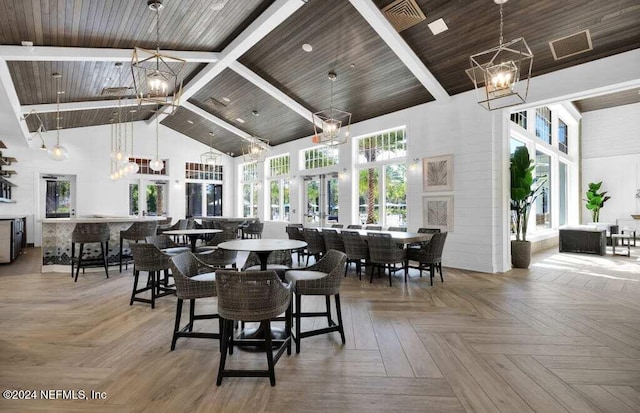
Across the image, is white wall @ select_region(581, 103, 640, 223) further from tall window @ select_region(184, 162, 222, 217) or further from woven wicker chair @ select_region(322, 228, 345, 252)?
tall window @ select_region(184, 162, 222, 217)

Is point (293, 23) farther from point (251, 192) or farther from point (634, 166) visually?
point (634, 166)

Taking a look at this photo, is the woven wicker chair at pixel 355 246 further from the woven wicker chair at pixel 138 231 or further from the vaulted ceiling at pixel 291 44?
the woven wicker chair at pixel 138 231

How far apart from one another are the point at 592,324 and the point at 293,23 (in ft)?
18.8

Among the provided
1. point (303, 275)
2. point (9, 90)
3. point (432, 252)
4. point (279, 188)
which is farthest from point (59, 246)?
point (279, 188)

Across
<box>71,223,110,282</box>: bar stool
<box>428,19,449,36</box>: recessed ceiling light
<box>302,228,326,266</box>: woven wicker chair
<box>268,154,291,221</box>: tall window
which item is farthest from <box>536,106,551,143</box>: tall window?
<box>71,223,110,282</box>: bar stool

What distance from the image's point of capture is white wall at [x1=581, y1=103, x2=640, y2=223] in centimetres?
1018

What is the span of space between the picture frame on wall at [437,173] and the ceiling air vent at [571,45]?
2.28 m

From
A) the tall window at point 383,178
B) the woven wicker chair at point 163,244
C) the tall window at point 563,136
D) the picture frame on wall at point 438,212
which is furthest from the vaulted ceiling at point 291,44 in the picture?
the tall window at point 563,136

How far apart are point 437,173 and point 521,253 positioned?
2.15 metres

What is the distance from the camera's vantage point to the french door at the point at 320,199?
9.56 m

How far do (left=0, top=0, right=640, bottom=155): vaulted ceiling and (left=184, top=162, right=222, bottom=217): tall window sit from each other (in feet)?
14.8

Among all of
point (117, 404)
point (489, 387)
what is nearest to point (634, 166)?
point (489, 387)

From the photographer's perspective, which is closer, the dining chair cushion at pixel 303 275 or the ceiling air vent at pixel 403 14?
the dining chair cushion at pixel 303 275

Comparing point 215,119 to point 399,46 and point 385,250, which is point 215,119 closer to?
point 399,46
